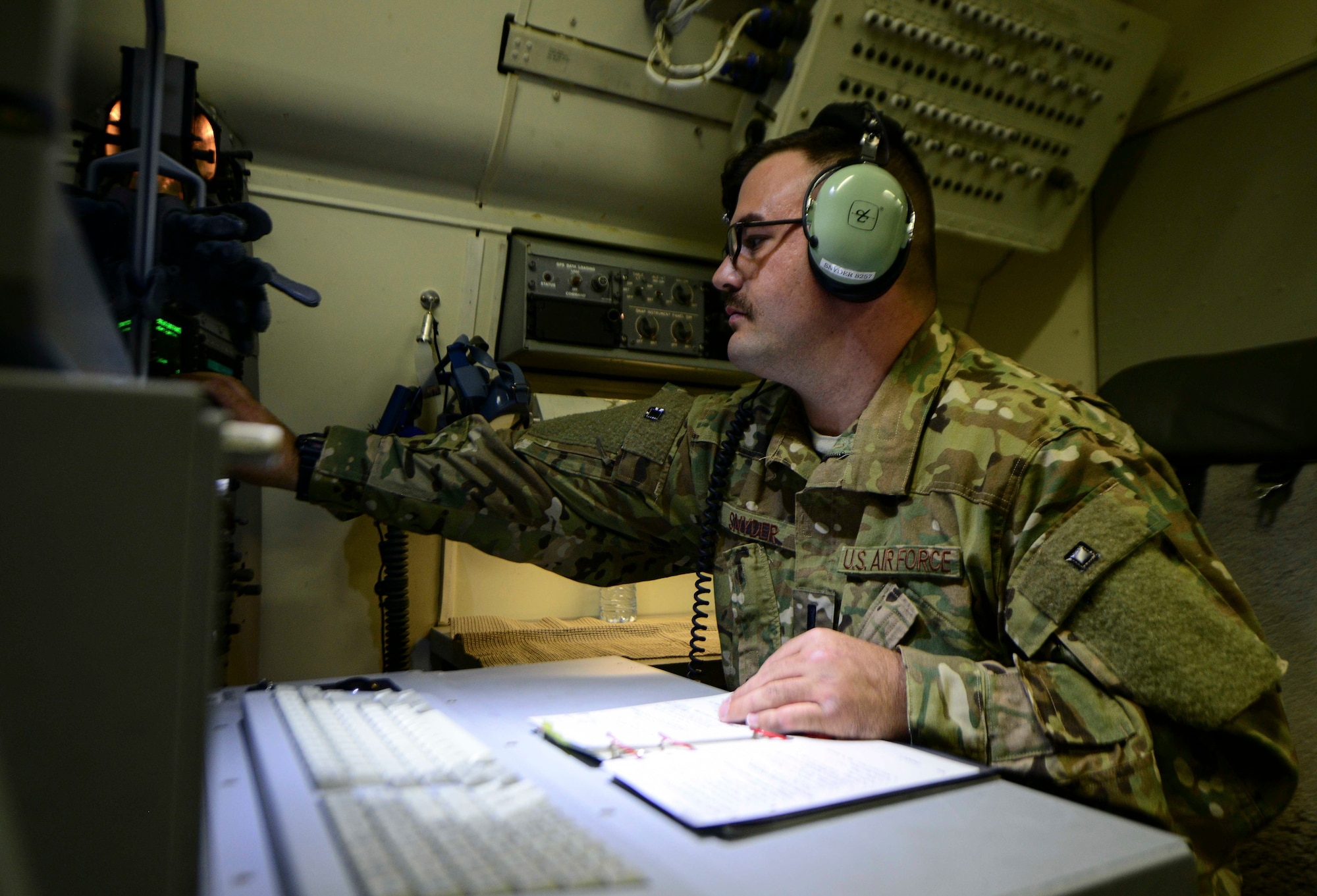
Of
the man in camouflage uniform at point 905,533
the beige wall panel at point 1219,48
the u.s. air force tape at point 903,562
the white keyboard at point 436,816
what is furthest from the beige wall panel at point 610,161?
the white keyboard at point 436,816

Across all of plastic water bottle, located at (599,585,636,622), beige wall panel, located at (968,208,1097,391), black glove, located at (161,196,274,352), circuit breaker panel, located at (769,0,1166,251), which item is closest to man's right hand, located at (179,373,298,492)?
black glove, located at (161,196,274,352)

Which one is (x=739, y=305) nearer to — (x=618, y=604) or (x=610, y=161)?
(x=610, y=161)

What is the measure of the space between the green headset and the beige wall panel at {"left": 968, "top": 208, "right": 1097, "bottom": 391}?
1298 millimetres

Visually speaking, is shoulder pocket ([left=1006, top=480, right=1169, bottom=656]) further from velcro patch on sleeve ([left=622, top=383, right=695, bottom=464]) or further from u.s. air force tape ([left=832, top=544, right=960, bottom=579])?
velcro patch on sleeve ([left=622, top=383, right=695, bottom=464])

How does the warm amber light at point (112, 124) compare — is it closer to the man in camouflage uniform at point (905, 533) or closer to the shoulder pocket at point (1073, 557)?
the man in camouflage uniform at point (905, 533)

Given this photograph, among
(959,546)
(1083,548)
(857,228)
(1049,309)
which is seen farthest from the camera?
(1049,309)

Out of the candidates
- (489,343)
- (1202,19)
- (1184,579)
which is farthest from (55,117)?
(1202,19)

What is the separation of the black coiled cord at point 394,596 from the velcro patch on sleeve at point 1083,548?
1.10m

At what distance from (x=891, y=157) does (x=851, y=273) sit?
0.35 m

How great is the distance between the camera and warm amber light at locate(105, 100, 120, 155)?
121cm

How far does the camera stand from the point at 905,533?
1082mm

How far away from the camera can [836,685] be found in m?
0.81

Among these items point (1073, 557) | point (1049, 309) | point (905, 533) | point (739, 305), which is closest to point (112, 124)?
point (739, 305)

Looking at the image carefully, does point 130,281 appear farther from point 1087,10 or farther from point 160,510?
point 1087,10
